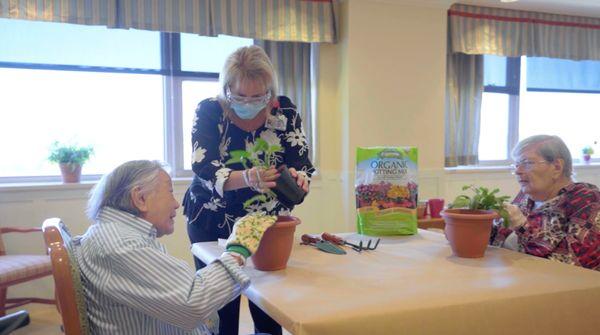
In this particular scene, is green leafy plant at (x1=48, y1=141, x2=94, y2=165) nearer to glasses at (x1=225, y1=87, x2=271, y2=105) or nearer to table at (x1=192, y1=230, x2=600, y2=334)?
glasses at (x1=225, y1=87, x2=271, y2=105)

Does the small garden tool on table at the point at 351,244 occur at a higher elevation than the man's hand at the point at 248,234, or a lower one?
lower

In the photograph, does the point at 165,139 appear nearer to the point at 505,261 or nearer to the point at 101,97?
the point at 101,97

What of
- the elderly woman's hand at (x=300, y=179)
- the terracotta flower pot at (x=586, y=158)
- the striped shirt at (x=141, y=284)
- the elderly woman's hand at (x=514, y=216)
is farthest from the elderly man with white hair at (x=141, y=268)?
the terracotta flower pot at (x=586, y=158)

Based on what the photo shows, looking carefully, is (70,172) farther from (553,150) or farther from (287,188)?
(553,150)

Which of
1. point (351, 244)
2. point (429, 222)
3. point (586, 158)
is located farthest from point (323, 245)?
point (586, 158)

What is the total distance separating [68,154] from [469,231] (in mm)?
2840

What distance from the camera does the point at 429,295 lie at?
1017mm

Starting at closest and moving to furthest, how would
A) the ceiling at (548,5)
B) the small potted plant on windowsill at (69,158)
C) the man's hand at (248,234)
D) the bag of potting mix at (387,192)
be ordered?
1. the man's hand at (248,234)
2. the bag of potting mix at (387,192)
3. the small potted plant on windowsill at (69,158)
4. the ceiling at (548,5)

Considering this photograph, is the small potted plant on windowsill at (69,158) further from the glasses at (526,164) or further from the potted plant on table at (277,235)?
the glasses at (526,164)

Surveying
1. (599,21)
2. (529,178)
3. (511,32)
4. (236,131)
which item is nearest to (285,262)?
(236,131)

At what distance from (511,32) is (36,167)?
160 inches

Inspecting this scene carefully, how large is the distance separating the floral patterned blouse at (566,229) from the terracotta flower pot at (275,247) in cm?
74

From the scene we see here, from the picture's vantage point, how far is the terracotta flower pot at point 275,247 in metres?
1.21

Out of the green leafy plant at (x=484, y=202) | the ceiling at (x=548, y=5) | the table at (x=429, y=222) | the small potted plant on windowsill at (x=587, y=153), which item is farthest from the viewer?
the small potted plant on windowsill at (x=587, y=153)
